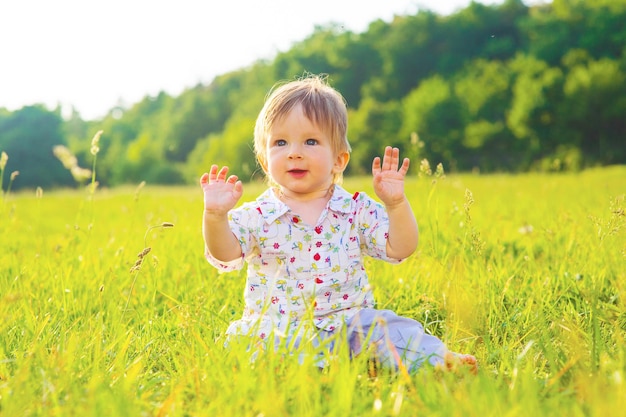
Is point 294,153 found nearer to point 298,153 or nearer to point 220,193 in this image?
point 298,153

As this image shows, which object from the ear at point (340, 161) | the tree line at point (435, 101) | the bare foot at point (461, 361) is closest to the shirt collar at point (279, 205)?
the ear at point (340, 161)

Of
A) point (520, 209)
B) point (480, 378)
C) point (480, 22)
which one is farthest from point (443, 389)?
point (480, 22)

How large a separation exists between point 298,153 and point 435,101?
37.4 meters

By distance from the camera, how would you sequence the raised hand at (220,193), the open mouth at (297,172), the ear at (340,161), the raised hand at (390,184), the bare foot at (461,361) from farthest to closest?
the ear at (340,161), the open mouth at (297,172), the raised hand at (390,184), the raised hand at (220,193), the bare foot at (461,361)

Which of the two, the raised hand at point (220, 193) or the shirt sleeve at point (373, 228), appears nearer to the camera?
the raised hand at point (220, 193)

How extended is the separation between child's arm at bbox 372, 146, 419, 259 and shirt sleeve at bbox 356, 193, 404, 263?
0.03 metres

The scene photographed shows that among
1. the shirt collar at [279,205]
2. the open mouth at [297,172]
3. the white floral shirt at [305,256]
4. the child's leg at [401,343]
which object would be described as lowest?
the child's leg at [401,343]

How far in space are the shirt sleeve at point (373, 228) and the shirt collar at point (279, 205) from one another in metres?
0.06

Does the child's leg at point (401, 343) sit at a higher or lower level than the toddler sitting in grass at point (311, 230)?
lower

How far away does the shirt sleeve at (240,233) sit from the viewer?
2.33m

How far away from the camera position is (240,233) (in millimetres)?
2338

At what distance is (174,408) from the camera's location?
1.54 m

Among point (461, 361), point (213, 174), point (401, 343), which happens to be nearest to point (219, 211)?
point (213, 174)

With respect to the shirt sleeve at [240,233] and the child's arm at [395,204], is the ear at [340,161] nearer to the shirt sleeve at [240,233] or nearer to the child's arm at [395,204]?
the child's arm at [395,204]
